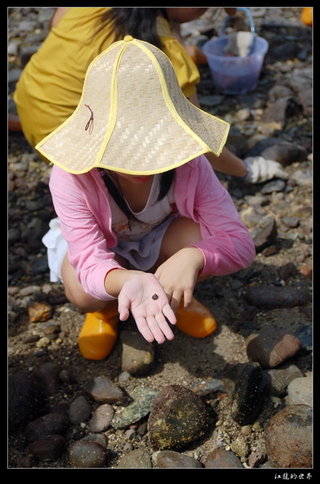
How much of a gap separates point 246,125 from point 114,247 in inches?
68.0

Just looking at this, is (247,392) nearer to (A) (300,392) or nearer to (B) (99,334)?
(A) (300,392)

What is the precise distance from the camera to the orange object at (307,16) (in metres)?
4.55

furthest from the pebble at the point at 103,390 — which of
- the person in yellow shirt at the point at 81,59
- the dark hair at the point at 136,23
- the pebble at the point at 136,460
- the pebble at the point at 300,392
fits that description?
the dark hair at the point at 136,23

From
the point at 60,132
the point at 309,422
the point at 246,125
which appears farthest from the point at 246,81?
the point at 309,422

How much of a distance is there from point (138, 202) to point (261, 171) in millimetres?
1169

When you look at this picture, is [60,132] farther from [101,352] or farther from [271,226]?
[271,226]

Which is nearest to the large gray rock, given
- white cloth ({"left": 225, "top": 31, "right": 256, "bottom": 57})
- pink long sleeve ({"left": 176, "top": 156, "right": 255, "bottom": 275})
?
pink long sleeve ({"left": 176, "top": 156, "right": 255, "bottom": 275})

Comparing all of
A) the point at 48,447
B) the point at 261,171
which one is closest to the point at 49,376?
the point at 48,447

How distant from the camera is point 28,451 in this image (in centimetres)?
195

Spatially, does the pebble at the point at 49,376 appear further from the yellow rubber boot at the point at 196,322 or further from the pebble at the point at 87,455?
the yellow rubber boot at the point at 196,322

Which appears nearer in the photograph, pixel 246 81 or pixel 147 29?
pixel 147 29

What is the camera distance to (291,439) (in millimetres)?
1804

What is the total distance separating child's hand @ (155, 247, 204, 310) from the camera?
5.96 ft

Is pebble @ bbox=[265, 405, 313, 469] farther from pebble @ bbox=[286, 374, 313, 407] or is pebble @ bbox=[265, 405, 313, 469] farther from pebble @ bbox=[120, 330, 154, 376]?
pebble @ bbox=[120, 330, 154, 376]
